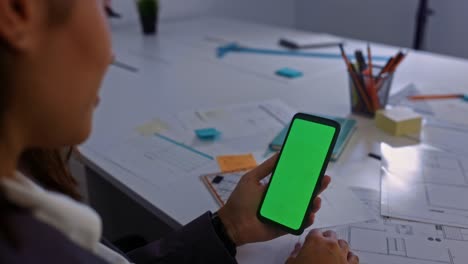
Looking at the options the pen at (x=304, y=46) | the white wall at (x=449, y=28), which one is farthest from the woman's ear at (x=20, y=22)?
the white wall at (x=449, y=28)

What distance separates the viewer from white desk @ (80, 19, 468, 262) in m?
0.92

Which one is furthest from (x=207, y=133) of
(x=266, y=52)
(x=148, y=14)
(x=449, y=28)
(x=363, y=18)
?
(x=363, y=18)

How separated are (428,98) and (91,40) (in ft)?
3.40

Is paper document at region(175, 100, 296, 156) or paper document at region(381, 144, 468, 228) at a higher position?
paper document at region(381, 144, 468, 228)

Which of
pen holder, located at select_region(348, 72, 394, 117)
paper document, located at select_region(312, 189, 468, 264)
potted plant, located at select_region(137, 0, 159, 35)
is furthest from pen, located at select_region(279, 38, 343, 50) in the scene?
paper document, located at select_region(312, 189, 468, 264)

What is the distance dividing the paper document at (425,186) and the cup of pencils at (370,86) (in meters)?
0.16

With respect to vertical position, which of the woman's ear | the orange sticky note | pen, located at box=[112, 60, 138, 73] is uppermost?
the woman's ear

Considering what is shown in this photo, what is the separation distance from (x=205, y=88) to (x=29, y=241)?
1011 mm

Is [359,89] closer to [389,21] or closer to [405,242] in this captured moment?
[405,242]

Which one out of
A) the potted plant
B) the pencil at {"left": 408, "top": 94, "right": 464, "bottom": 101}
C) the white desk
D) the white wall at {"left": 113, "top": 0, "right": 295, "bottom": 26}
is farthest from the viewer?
the white wall at {"left": 113, "top": 0, "right": 295, "bottom": 26}

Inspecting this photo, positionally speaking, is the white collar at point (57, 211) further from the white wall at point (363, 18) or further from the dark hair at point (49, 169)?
the white wall at point (363, 18)

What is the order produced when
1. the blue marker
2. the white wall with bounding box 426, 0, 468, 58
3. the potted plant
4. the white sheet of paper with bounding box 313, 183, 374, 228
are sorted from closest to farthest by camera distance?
the white sheet of paper with bounding box 313, 183, 374, 228 → the blue marker → the potted plant → the white wall with bounding box 426, 0, 468, 58

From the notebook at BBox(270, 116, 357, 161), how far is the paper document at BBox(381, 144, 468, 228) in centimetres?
8

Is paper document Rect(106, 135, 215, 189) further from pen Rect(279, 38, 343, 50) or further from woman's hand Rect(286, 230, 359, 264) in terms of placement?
pen Rect(279, 38, 343, 50)
